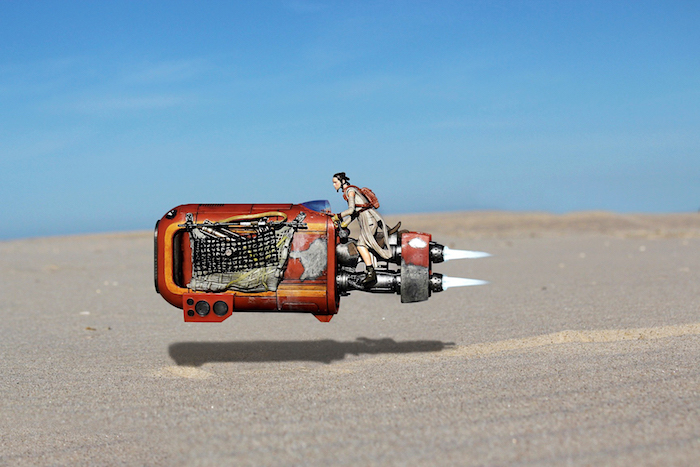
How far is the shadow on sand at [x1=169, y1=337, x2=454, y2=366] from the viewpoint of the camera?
26.8ft

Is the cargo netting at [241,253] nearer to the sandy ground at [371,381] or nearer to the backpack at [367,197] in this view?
the backpack at [367,197]

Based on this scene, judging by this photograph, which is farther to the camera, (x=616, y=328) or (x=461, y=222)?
(x=461, y=222)

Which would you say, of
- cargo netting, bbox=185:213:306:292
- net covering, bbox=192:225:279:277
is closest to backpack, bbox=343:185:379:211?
cargo netting, bbox=185:213:306:292

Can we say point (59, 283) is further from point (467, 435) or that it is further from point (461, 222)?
point (461, 222)

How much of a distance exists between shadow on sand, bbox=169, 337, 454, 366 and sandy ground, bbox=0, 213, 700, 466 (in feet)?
0.14

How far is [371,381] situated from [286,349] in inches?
114

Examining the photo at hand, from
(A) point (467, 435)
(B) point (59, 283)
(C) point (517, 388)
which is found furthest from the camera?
(B) point (59, 283)

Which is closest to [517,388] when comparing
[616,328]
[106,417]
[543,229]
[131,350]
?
[106,417]

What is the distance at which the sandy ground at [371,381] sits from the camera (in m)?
4.30

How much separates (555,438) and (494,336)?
16.4 ft

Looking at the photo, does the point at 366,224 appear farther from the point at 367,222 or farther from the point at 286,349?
the point at 286,349

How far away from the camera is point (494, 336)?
30.1ft

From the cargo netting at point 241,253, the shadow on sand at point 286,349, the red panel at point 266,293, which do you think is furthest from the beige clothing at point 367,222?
the shadow on sand at point 286,349

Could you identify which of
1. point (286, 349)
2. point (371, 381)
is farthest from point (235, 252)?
point (286, 349)
